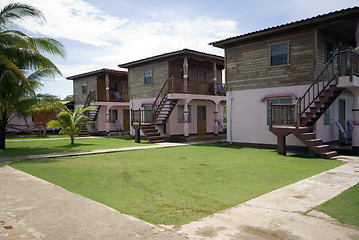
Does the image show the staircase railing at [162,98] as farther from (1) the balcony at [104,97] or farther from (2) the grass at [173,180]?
(1) the balcony at [104,97]

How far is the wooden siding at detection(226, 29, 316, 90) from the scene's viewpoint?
13.2 meters

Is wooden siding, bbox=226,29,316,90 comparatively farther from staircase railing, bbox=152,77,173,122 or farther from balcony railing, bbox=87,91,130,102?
balcony railing, bbox=87,91,130,102

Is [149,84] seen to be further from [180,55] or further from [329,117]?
[329,117]

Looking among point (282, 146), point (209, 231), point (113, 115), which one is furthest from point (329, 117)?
point (113, 115)

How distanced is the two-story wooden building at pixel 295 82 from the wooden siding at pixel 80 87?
16.4 metres

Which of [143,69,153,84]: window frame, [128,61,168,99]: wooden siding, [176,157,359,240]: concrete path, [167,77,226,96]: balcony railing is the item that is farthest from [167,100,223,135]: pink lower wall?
[176,157,359,240]: concrete path

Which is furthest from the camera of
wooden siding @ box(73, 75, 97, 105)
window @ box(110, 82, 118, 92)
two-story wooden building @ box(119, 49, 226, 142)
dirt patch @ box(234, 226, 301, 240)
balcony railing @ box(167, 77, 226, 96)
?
window @ box(110, 82, 118, 92)

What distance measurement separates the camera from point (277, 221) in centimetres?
442

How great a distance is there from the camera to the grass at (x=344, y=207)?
14.8 ft

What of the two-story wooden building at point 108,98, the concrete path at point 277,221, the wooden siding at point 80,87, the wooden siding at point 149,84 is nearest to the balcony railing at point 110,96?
the two-story wooden building at point 108,98

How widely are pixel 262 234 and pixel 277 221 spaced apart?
62 centimetres

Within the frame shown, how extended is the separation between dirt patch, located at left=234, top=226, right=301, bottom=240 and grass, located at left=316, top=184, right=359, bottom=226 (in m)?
1.16

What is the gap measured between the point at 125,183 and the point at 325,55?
11.5m

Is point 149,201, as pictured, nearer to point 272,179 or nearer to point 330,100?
point 272,179
